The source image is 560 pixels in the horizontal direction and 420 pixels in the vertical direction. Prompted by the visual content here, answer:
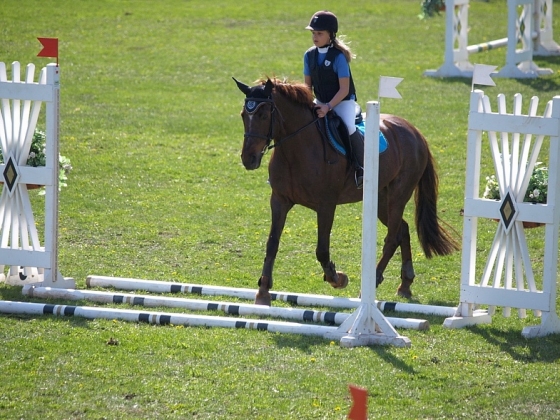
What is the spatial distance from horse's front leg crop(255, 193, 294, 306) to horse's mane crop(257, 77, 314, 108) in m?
0.96

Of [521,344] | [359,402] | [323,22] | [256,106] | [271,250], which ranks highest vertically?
[323,22]

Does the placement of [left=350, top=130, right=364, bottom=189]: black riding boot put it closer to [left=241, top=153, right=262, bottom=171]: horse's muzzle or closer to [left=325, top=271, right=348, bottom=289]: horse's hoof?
[left=325, top=271, right=348, bottom=289]: horse's hoof

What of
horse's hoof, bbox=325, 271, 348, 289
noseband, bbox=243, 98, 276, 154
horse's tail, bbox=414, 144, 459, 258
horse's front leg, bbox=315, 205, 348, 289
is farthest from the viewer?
horse's tail, bbox=414, 144, 459, 258

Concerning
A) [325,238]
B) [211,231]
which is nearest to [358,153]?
[325,238]

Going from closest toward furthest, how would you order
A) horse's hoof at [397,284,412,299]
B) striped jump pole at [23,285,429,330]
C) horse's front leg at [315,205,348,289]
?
1. striped jump pole at [23,285,429,330]
2. horse's front leg at [315,205,348,289]
3. horse's hoof at [397,284,412,299]

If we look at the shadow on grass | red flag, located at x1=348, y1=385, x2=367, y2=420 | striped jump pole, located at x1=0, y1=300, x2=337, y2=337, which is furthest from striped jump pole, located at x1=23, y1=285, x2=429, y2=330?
red flag, located at x1=348, y1=385, x2=367, y2=420

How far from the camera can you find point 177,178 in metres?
14.4

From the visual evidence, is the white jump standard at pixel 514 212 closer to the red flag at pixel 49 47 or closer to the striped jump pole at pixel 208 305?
the striped jump pole at pixel 208 305

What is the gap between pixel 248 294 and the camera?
28.8 feet

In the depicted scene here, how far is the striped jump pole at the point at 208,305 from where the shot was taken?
788 cm

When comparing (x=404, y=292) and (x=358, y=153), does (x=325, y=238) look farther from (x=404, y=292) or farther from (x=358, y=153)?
(x=404, y=292)

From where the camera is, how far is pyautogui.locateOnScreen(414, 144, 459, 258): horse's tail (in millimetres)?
9797

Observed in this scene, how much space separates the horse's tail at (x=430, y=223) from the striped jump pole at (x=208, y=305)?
6.46ft

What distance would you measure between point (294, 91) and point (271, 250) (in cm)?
153
